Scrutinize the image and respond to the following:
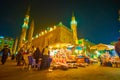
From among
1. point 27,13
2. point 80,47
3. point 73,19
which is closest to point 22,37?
point 27,13

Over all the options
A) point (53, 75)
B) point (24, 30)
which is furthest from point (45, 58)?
point (24, 30)

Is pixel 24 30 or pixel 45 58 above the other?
pixel 24 30

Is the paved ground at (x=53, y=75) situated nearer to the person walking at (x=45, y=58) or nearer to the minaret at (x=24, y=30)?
the person walking at (x=45, y=58)

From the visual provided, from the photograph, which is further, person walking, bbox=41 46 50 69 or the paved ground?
person walking, bbox=41 46 50 69

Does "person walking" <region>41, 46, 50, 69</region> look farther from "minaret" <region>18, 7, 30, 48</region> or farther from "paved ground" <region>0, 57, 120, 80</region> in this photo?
"minaret" <region>18, 7, 30, 48</region>

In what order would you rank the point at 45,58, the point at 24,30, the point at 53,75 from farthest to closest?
the point at 24,30 < the point at 45,58 < the point at 53,75

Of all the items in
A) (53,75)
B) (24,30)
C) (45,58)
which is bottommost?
(53,75)

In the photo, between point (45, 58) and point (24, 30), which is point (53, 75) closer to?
point (45, 58)

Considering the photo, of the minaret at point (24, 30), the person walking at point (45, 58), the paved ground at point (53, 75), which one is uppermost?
the minaret at point (24, 30)

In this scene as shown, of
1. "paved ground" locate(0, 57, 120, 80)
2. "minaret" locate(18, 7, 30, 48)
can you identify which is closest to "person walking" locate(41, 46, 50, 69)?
"paved ground" locate(0, 57, 120, 80)

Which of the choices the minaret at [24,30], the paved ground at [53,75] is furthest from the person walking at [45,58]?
the minaret at [24,30]

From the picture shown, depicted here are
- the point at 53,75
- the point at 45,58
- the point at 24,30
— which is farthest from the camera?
the point at 24,30

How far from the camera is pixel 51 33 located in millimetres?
42500

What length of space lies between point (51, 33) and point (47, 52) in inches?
1374
